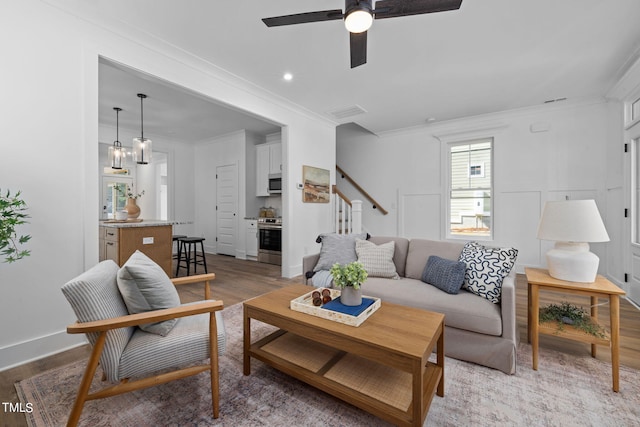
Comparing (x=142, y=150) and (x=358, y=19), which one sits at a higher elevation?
(x=358, y=19)

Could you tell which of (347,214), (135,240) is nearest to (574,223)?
(347,214)

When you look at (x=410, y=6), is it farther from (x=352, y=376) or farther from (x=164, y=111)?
(x=164, y=111)

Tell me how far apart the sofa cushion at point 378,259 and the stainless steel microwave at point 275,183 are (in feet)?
10.9

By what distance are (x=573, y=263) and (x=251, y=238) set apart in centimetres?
507

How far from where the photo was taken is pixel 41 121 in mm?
2012

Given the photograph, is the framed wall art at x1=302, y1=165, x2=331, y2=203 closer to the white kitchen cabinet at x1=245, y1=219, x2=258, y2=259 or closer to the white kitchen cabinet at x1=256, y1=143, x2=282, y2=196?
the white kitchen cabinet at x1=256, y1=143, x2=282, y2=196

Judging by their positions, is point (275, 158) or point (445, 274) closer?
point (445, 274)

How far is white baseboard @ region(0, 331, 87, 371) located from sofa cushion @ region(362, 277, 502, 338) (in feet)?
7.83

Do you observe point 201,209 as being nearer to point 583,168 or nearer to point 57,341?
point 57,341


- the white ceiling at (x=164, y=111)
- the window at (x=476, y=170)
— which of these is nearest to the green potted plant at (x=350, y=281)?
the white ceiling at (x=164, y=111)

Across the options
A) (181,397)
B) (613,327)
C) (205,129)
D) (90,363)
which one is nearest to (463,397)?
(613,327)

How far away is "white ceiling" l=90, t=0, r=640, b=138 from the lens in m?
2.20

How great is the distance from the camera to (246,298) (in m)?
3.29

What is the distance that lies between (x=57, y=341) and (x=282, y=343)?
5.76ft
